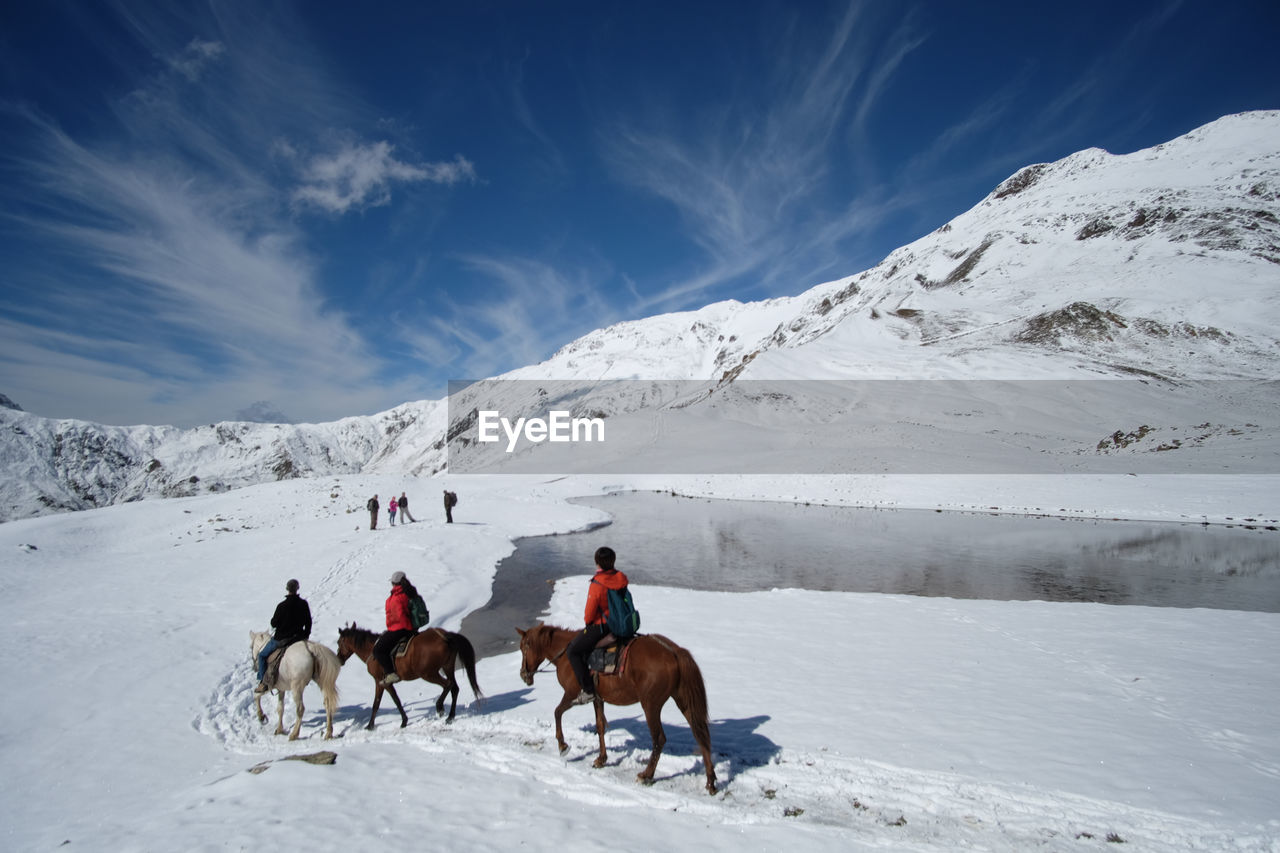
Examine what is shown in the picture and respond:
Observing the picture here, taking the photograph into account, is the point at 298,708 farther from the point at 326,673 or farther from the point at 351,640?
the point at 351,640

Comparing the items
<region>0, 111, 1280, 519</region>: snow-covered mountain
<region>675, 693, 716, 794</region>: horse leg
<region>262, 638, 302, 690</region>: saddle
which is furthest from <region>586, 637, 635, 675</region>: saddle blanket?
<region>0, 111, 1280, 519</region>: snow-covered mountain

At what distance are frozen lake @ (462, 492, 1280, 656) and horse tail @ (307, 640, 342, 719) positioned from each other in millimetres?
5350

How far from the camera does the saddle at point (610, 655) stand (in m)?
7.91

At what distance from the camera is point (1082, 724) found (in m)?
8.82

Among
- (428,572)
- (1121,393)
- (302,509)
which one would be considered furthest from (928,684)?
(1121,393)

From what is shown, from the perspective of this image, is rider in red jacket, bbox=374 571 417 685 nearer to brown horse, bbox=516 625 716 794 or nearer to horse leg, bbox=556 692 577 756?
horse leg, bbox=556 692 577 756

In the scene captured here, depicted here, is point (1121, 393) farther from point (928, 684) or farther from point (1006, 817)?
point (1006, 817)

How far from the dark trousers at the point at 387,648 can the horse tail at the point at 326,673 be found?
2.35 ft

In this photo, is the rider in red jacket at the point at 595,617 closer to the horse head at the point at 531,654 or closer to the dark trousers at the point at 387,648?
the horse head at the point at 531,654

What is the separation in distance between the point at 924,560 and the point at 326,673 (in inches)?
924

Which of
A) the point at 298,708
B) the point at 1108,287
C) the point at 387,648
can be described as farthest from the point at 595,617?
the point at 1108,287

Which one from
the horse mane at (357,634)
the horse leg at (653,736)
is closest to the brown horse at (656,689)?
the horse leg at (653,736)

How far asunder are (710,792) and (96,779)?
29.4ft

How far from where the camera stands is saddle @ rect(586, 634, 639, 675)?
26.0 ft
